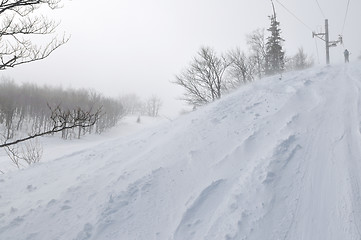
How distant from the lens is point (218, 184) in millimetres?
4957

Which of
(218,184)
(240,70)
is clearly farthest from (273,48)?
(218,184)

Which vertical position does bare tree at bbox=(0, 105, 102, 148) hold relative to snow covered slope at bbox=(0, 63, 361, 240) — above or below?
above

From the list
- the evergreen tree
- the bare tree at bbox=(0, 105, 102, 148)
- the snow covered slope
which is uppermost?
the evergreen tree

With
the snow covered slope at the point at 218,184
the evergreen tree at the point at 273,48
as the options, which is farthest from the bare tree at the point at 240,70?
the snow covered slope at the point at 218,184

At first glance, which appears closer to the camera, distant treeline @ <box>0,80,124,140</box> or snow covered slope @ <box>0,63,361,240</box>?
snow covered slope @ <box>0,63,361,240</box>

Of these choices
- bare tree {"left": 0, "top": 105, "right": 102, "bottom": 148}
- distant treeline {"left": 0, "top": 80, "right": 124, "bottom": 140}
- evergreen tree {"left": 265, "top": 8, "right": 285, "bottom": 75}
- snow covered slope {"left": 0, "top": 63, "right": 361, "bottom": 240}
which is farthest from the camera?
distant treeline {"left": 0, "top": 80, "right": 124, "bottom": 140}

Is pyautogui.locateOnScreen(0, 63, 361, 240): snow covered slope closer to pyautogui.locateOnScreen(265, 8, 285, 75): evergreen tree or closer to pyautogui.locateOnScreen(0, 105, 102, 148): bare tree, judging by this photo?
pyautogui.locateOnScreen(0, 105, 102, 148): bare tree

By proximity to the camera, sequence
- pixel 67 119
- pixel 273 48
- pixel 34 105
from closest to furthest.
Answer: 1. pixel 67 119
2. pixel 273 48
3. pixel 34 105

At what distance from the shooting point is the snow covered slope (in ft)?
12.8

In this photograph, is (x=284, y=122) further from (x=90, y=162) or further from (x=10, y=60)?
(x=10, y=60)

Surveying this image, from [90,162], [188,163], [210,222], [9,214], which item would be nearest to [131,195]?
[188,163]

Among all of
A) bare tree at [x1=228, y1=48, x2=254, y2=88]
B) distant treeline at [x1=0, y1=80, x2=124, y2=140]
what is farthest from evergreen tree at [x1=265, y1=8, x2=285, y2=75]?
distant treeline at [x1=0, y1=80, x2=124, y2=140]

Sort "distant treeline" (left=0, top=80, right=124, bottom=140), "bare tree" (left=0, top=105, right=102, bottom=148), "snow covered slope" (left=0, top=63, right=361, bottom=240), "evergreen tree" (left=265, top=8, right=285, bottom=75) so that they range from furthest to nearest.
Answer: "distant treeline" (left=0, top=80, right=124, bottom=140) → "evergreen tree" (left=265, top=8, right=285, bottom=75) → "bare tree" (left=0, top=105, right=102, bottom=148) → "snow covered slope" (left=0, top=63, right=361, bottom=240)

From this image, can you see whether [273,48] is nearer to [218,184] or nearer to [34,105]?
[218,184]
